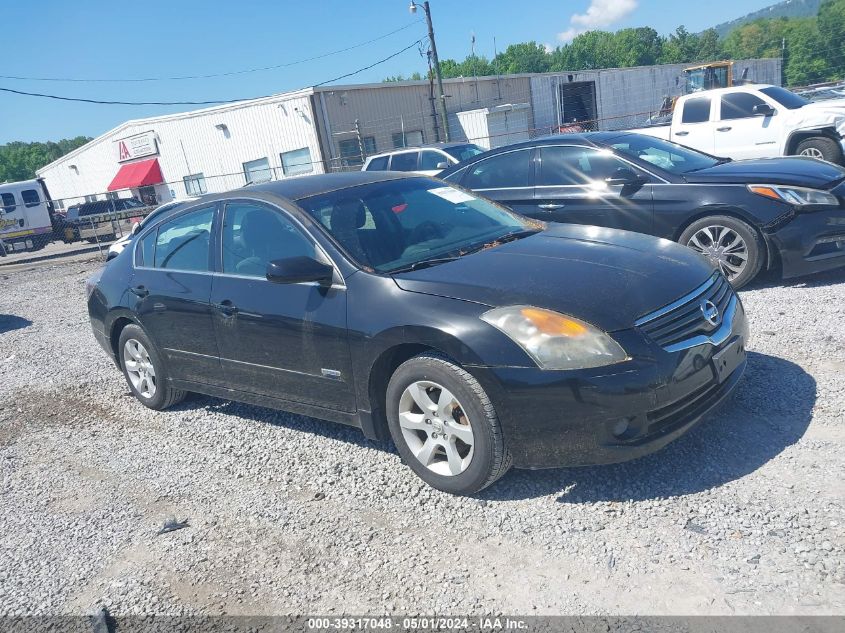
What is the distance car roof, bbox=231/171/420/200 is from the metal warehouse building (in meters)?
18.9

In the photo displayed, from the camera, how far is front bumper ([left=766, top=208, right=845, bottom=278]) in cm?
593

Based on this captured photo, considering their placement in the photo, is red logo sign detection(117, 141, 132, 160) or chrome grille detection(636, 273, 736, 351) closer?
chrome grille detection(636, 273, 736, 351)

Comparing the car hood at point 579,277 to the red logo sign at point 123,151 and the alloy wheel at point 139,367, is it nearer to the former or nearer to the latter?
the alloy wheel at point 139,367

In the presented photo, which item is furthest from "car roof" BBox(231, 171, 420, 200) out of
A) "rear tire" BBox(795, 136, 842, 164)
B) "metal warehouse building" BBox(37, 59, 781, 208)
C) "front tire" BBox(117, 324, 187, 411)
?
"metal warehouse building" BBox(37, 59, 781, 208)

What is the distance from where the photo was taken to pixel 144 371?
5.52 meters

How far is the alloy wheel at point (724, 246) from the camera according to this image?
20.6 feet

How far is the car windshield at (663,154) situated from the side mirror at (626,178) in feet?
0.84

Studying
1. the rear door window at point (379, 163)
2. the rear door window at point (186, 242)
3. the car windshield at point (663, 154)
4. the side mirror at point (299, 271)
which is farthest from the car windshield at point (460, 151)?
the side mirror at point (299, 271)

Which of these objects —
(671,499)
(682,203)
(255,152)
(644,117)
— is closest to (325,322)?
(671,499)

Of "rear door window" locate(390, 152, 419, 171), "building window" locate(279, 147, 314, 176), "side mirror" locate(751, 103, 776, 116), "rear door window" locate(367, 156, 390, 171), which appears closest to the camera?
"side mirror" locate(751, 103, 776, 116)

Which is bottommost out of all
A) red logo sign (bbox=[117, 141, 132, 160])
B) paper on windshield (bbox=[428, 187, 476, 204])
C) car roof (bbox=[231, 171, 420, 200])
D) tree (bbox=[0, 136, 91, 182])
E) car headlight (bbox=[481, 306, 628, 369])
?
car headlight (bbox=[481, 306, 628, 369])

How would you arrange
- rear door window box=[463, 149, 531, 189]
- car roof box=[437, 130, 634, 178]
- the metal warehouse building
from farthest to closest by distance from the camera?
the metal warehouse building → rear door window box=[463, 149, 531, 189] → car roof box=[437, 130, 634, 178]

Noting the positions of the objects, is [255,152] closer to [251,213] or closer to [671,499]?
[251,213]

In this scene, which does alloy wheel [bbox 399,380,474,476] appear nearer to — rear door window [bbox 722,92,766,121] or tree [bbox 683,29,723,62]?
rear door window [bbox 722,92,766,121]
